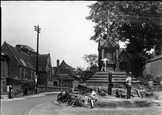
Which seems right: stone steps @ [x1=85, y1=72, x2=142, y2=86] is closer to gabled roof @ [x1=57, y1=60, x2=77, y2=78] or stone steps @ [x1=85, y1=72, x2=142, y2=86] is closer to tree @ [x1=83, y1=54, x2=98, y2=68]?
tree @ [x1=83, y1=54, x2=98, y2=68]

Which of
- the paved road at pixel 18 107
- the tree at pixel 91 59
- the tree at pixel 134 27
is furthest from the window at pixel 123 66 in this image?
the paved road at pixel 18 107

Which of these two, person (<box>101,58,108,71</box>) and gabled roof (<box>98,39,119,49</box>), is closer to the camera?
person (<box>101,58,108,71</box>)

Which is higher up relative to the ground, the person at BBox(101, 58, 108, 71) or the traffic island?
the person at BBox(101, 58, 108, 71)

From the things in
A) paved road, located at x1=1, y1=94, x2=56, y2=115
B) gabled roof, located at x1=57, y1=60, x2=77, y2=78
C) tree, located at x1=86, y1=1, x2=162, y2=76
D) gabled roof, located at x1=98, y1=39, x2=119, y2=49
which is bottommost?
paved road, located at x1=1, y1=94, x2=56, y2=115

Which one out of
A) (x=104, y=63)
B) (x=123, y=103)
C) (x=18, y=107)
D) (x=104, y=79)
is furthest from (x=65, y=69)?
(x=104, y=63)

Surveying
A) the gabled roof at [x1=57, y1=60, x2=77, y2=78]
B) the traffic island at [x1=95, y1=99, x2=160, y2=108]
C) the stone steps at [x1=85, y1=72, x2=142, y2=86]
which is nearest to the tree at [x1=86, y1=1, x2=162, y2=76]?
the stone steps at [x1=85, y1=72, x2=142, y2=86]

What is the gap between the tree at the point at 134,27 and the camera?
62.0ft

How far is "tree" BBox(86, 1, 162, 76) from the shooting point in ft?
62.0

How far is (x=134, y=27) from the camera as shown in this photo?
2466 cm

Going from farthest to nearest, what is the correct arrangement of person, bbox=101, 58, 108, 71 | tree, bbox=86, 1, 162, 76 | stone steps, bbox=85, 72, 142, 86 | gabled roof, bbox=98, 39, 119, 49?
gabled roof, bbox=98, 39, 119, 49, tree, bbox=86, 1, 162, 76, person, bbox=101, 58, 108, 71, stone steps, bbox=85, 72, 142, 86

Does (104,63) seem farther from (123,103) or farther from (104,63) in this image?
(123,103)

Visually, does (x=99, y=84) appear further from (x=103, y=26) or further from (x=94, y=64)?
(x=103, y=26)

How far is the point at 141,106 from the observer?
10984mm

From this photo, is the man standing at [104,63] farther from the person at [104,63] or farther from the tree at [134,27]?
the tree at [134,27]
